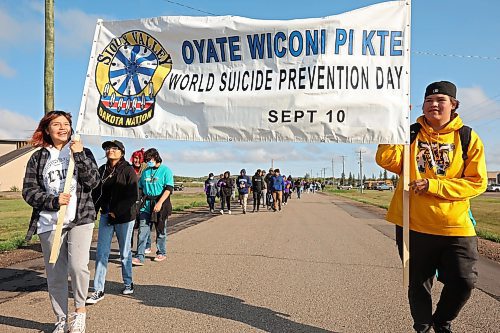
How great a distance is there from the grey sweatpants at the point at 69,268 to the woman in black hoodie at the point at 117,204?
115 centimetres

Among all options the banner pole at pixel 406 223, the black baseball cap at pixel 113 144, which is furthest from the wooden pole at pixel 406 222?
the black baseball cap at pixel 113 144

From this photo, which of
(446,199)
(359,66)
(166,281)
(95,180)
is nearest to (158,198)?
(166,281)

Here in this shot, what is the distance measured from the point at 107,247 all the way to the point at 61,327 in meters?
1.41

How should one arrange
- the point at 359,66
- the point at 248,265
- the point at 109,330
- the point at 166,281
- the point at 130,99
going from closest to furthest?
the point at 109,330
the point at 359,66
the point at 130,99
the point at 166,281
the point at 248,265

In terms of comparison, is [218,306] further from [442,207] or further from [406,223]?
[442,207]

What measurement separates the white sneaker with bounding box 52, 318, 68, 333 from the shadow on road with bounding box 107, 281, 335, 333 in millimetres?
1148

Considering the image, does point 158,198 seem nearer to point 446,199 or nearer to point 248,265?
→ point 248,265

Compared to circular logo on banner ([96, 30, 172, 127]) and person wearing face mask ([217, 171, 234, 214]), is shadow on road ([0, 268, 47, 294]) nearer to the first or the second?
circular logo on banner ([96, 30, 172, 127])

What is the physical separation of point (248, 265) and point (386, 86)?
4.07 m

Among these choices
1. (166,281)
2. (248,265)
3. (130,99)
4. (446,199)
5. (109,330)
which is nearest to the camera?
(446,199)

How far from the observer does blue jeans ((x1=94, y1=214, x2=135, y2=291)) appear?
532 centimetres

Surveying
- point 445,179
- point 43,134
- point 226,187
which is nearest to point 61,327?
point 43,134

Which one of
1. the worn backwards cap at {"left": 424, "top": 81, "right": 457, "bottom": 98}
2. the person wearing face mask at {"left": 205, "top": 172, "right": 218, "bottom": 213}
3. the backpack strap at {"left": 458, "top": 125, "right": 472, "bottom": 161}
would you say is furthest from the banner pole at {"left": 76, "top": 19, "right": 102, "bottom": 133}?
the person wearing face mask at {"left": 205, "top": 172, "right": 218, "bottom": 213}

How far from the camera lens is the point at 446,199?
369 cm
